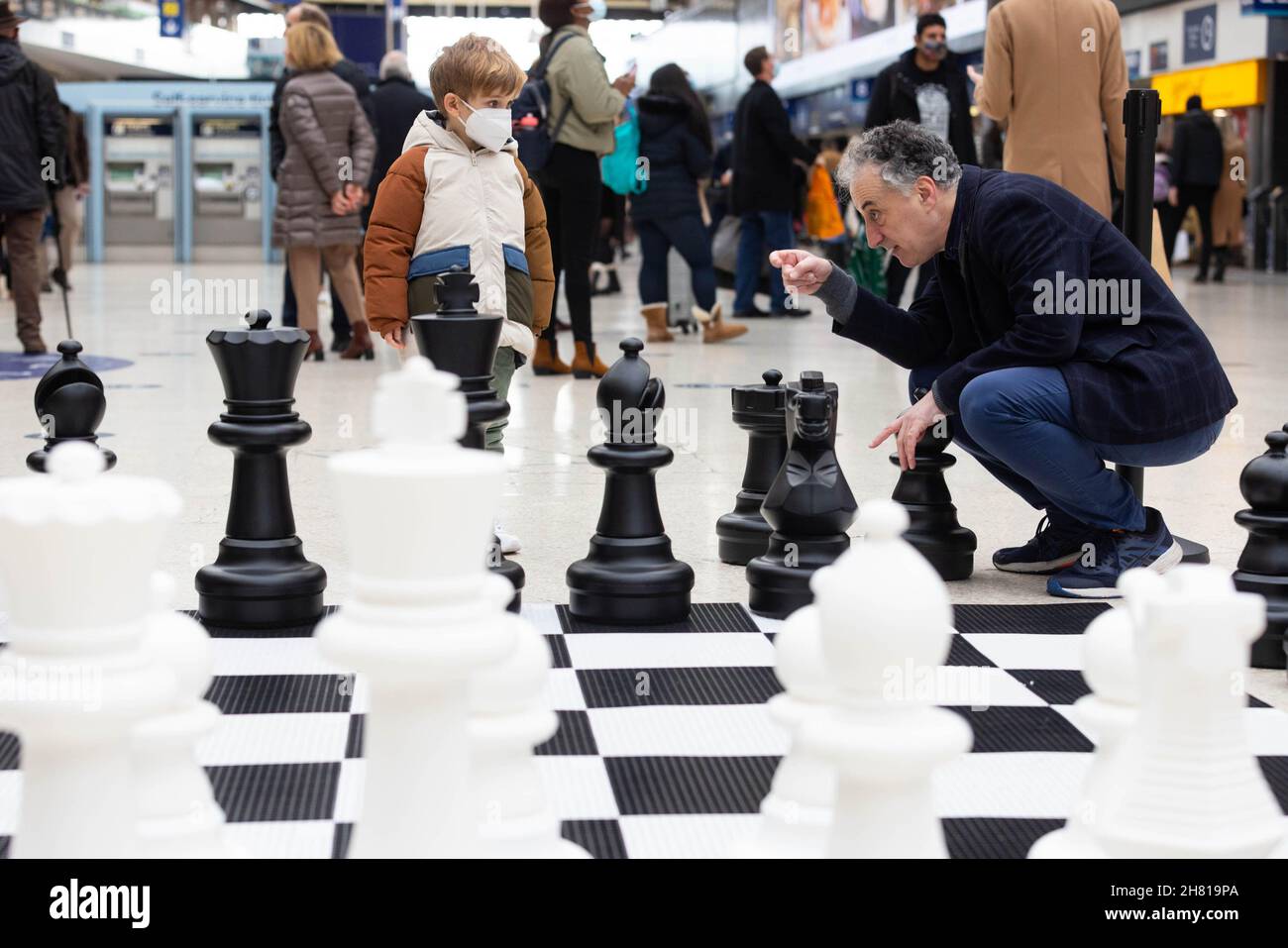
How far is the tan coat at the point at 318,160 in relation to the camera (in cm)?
691

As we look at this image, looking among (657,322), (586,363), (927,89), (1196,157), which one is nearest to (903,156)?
(586,363)

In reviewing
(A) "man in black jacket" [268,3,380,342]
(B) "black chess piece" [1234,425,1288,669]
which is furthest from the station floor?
(A) "man in black jacket" [268,3,380,342]

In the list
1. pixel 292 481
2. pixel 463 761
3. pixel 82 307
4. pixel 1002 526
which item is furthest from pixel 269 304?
pixel 463 761

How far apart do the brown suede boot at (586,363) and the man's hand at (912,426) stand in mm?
3748

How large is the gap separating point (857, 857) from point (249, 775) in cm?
91

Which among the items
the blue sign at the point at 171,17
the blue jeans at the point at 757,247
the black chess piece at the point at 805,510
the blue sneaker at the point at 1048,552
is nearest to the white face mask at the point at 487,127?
the black chess piece at the point at 805,510

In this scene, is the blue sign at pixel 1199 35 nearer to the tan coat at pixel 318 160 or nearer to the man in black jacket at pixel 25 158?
the tan coat at pixel 318 160

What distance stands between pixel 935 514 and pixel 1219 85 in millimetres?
13193

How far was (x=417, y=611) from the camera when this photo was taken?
121 cm

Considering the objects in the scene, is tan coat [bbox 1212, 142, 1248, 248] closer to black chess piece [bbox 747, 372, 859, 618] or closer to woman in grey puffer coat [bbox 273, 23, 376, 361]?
woman in grey puffer coat [bbox 273, 23, 376, 361]

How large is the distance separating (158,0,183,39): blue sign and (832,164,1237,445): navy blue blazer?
21.8 metres

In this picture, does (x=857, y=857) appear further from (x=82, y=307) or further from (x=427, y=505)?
(x=82, y=307)

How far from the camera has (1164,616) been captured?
4.02 feet

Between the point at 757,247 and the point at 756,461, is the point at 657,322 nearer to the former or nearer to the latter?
the point at 757,247
